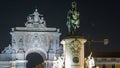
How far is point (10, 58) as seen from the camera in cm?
7812

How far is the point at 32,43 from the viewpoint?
260 ft

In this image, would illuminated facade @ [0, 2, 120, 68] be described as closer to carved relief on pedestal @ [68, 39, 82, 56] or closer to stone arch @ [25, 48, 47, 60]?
stone arch @ [25, 48, 47, 60]

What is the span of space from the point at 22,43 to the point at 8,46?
7.39ft

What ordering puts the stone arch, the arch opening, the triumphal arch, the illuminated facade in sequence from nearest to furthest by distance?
1. the illuminated facade
2. the triumphal arch
3. the stone arch
4. the arch opening

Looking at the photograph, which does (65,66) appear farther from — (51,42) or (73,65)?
(51,42)

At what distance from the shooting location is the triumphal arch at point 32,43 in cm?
7788

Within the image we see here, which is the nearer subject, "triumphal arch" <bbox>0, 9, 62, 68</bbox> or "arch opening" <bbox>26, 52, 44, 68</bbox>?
"triumphal arch" <bbox>0, 9, 62, 68</bbox>

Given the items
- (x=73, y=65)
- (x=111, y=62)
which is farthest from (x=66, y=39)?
(x=111, y=62)

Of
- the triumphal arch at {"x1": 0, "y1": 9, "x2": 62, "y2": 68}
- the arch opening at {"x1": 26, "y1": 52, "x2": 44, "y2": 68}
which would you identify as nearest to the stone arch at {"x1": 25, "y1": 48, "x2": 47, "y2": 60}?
the triumphal arch at {"x1": 0, "y1": 9, "x2": 62, "y2": 68}

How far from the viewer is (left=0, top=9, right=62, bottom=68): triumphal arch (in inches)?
3066

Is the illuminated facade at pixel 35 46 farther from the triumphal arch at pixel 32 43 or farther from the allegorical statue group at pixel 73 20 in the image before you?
the allegorical statue group at pixel 73 20

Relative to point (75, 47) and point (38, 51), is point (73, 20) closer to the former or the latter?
point (75, 47)

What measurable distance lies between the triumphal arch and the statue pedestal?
39821 mm

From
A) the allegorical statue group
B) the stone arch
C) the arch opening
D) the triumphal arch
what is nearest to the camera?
the allegorical statue group
